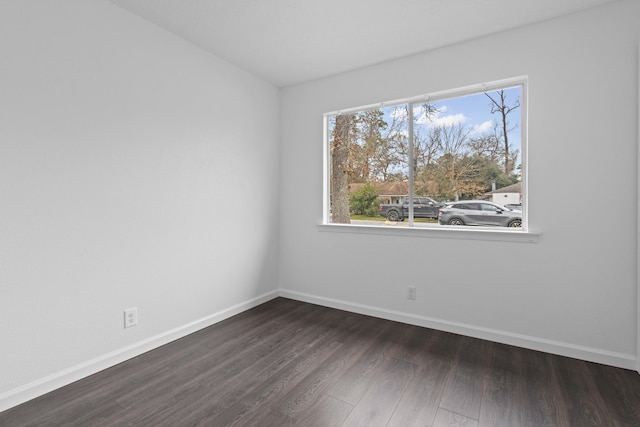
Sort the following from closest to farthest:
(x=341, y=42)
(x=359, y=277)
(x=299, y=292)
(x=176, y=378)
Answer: (x=176, y=378), (x=341, y=42), (x=359, y=277), (x=299, y=292)

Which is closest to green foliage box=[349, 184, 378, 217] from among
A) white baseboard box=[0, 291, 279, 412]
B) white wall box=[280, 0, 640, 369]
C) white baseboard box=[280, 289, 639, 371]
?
white wall box=[280, 0, 640, 369]

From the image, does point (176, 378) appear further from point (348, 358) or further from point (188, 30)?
point (188, 30)

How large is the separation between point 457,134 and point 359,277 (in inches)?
66.2

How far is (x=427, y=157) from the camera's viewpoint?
3.01 metres

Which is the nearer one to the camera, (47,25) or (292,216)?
(47,25)

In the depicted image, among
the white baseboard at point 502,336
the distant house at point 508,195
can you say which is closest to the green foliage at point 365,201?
the white baseboard at point 502,336

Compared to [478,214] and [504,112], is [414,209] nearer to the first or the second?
[478,214]

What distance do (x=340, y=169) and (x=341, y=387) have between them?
2.25m

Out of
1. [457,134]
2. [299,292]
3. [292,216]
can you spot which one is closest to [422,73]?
[457,134]

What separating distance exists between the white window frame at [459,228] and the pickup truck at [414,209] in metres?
0.10

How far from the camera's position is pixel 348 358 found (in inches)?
91.7

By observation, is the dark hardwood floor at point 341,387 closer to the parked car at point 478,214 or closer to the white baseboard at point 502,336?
the white baseboard at point 502,336

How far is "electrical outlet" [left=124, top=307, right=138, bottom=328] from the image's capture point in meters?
2.29

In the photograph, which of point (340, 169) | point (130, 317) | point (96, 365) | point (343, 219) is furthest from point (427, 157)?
point (96, 365)
